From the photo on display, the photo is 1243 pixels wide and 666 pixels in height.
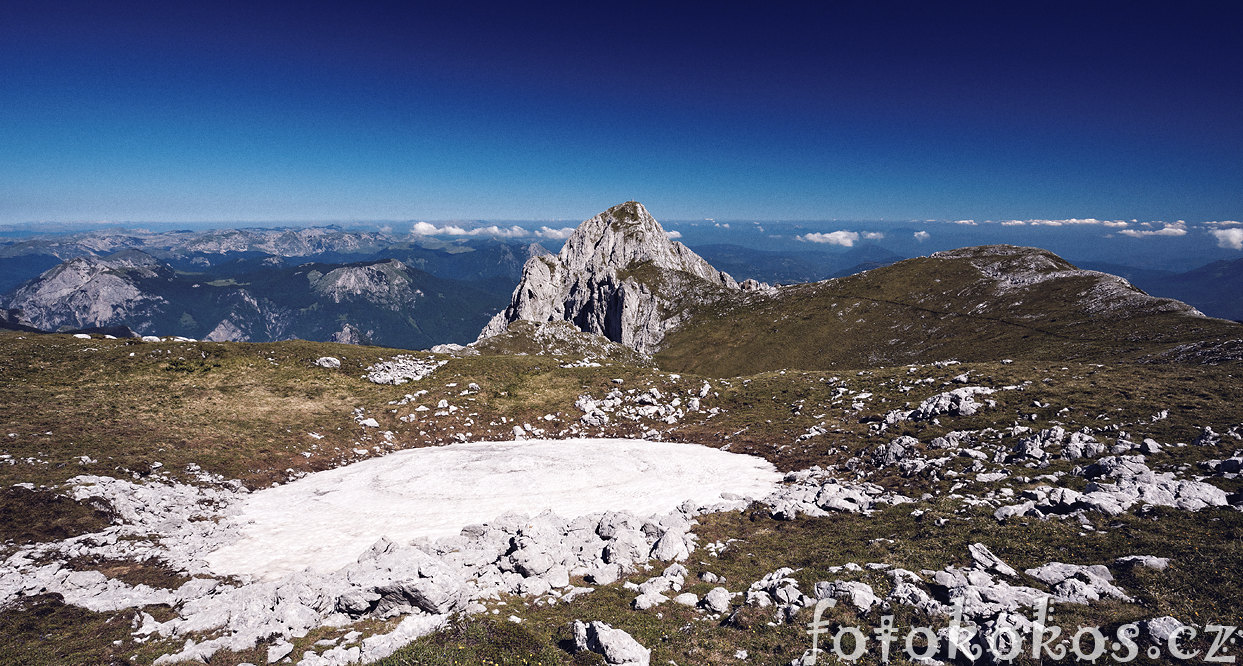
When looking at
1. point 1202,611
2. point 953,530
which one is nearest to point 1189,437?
point 953,530

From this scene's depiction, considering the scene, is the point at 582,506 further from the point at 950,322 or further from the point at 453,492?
the point at 950,322

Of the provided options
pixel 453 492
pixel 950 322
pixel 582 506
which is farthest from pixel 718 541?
pixel 950 322

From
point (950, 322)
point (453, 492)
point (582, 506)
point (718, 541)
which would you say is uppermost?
point (950, 322)

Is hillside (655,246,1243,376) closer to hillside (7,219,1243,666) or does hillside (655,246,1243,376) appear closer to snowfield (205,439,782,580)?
hillside (7,219,1243,666)

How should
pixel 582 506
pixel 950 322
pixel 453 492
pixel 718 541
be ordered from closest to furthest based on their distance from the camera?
pixel 718 541
pixel 582 506
pixel 453 492
pixel 950 322

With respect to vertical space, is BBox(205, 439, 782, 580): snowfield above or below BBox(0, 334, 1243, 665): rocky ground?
below

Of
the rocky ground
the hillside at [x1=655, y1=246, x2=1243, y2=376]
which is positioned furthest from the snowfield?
the hillside at [x1=655, y1=246, x2=1243, y2=376]

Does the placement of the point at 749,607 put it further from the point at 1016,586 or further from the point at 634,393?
the point at 634,393
